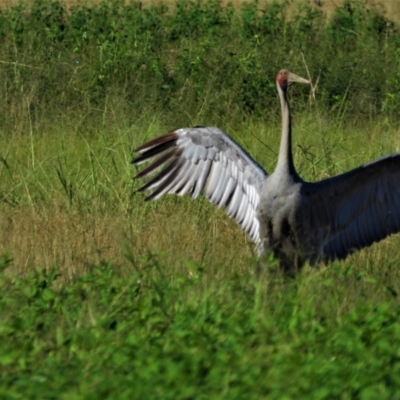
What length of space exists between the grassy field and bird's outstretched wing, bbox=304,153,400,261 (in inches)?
6.3

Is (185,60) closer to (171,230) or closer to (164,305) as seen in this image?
(171,230)

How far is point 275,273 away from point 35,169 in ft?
8.11

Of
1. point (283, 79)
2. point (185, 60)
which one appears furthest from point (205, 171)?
point (185, 60)

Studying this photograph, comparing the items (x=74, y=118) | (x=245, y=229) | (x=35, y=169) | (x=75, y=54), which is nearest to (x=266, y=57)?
(x=75, y=54)

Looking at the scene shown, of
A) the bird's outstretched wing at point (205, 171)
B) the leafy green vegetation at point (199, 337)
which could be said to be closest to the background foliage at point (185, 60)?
the bird's outstretched wing at point (205, 171)

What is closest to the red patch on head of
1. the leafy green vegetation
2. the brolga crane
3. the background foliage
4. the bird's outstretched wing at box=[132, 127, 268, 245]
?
the brolga crane

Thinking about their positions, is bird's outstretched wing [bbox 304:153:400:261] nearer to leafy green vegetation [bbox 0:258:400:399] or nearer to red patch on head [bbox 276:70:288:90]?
red patch on head [bbox 276:70:288:90]

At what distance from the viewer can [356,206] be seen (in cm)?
682

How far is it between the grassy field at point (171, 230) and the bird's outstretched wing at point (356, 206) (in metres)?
0.16

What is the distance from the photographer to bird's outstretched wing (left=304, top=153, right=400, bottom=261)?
6621mm

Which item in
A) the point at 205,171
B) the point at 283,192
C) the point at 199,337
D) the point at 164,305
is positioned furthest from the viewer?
the point at 205,171

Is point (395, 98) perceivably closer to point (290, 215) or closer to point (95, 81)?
point (95, 81)

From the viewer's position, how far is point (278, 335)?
15.4ft

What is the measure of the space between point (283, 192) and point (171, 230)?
77 centimetres
